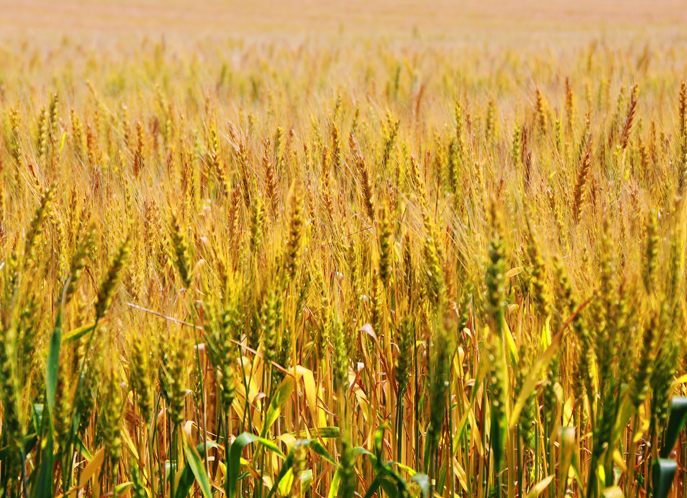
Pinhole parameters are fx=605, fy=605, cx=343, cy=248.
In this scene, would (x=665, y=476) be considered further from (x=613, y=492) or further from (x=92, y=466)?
(x=92, y=466)

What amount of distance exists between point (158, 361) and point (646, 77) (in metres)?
4.50

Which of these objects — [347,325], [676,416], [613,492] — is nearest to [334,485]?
[347,325]

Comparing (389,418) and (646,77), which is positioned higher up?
(646,77)

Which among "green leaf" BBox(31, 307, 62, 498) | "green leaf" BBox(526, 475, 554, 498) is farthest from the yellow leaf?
"green leaf" BBox(526, 475, 554, 498)

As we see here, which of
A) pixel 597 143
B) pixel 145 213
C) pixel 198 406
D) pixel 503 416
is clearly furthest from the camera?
pixel 597 143

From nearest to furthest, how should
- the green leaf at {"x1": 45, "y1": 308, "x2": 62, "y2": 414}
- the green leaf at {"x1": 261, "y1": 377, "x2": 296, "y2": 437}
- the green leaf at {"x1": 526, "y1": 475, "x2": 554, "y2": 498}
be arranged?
the green leaf at {"x1": 45, "y1": 308, "x2": 62, "y2": 414} → the green leaf at {"x1": 526, "y1": 475, "x2": 554, "y2": 498} → the green leaf at {"x1": 261, "y1": 377, "x2": 296, "y2": 437}

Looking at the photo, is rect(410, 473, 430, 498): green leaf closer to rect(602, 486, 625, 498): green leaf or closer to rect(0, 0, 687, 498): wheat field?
rect(0, 0, 687, 498): wheat field

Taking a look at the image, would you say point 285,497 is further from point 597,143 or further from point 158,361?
point 597,143

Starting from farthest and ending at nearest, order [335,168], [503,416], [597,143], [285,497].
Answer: [597,143] → [335,168] → [285,497] → [503,416]

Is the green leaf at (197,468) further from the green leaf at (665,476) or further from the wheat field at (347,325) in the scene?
the green leaf at (665,476)

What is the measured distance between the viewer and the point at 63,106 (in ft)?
10.7

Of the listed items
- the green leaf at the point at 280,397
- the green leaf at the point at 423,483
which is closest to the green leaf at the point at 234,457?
the green leaf at the point at 280,397

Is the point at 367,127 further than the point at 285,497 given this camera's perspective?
Yes

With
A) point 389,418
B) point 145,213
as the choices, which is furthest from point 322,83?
point 389,418
